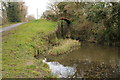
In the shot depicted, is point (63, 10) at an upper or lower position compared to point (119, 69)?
upper

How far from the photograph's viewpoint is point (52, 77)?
749 cm

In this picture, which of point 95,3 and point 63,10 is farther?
point 63,10

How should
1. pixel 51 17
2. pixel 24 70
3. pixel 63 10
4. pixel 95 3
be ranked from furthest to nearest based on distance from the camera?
pixel 51 17 < pixel 63 10 < pixel 95 3 < pixel 24 70

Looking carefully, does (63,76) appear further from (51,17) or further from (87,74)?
(51,17)

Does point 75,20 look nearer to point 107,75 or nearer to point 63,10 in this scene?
point 63,10

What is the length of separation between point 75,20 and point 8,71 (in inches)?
838

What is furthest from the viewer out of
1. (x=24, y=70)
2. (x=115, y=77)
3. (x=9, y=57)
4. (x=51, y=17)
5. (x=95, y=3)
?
(x=51, y=17)

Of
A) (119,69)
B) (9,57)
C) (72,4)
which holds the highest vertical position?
(72,4)

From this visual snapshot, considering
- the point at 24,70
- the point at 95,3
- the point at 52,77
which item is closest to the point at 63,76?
the point at 52,77

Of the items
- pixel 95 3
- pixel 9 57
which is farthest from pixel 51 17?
pixel 9 57

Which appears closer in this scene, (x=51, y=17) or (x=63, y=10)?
(x=63, y=10)

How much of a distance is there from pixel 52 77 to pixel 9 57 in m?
3.30

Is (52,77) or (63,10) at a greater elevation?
(63,10)

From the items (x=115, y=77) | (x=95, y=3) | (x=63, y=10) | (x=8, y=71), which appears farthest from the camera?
(x=63, y=10)
